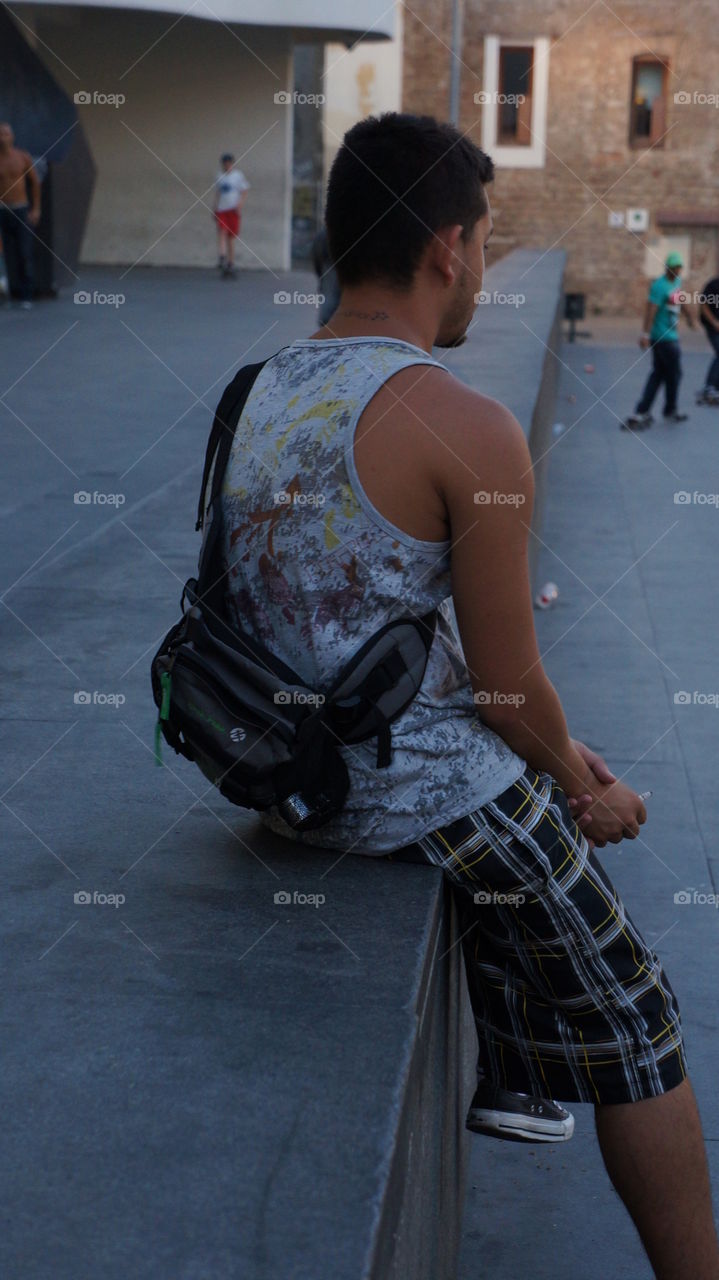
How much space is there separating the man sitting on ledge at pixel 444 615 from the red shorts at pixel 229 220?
2518 cm

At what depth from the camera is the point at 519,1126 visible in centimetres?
250

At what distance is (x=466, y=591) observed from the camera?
2.19 meters

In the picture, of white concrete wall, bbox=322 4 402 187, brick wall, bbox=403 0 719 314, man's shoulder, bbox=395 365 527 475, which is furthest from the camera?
white concrete wall, bbox=322 4 402 187

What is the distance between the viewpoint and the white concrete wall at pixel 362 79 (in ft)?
123

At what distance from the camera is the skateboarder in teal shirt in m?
16.4

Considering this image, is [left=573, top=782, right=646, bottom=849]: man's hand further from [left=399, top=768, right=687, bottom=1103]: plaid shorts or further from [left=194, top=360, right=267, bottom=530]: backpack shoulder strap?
[left=194, top=360, right=267, bottom=530]: backpack shoulder strap

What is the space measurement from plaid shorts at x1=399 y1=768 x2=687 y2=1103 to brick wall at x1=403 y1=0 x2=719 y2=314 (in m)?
35.3

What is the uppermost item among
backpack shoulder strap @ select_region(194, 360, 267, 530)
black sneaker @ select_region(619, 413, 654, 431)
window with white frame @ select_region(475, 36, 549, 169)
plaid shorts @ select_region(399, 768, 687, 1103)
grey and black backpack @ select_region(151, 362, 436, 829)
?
window with white frame @ select_region(475, 36, 549, 169)

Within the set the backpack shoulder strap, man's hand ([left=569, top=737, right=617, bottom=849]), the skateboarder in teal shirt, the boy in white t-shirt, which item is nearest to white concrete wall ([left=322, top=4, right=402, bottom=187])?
the boy in white t-shirt

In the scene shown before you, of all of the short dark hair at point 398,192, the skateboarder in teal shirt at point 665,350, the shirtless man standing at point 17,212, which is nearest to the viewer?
the short dark hair at point 398,192

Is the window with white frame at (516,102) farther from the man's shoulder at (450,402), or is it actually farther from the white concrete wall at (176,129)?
the man's shoulder at (450,402)

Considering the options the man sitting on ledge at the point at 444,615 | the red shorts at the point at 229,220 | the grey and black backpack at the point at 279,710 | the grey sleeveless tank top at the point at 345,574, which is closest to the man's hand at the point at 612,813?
the man sitting on ledge at the point at 444,615

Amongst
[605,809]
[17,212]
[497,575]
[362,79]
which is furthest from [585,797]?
[362,79]

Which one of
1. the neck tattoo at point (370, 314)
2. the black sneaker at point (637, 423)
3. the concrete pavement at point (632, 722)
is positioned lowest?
the black sneaker at point (637, 423)
